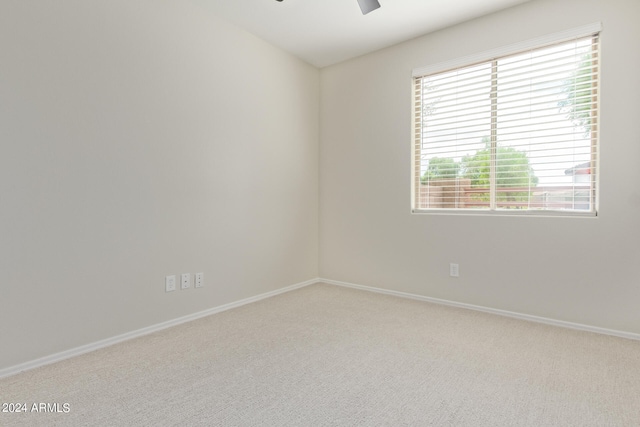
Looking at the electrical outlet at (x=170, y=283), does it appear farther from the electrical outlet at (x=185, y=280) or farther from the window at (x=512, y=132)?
the window at (x=512, y=132)

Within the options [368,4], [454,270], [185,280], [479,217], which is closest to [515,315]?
[454,270]

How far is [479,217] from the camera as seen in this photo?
289 cm

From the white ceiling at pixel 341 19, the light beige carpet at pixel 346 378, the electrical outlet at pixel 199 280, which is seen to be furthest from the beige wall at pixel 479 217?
the electrical outlet at pixel 199 280

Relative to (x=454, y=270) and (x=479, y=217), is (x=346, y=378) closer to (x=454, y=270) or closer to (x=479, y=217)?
(x=454, y=270)

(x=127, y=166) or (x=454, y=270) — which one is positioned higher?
(x=127, y=166)

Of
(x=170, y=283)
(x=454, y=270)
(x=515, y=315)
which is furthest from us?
(x=454, y=270)

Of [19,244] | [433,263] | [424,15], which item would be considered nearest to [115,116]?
[19,244]

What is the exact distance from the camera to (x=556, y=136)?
2.55 meters

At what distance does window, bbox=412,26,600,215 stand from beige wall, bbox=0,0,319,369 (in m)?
1.57

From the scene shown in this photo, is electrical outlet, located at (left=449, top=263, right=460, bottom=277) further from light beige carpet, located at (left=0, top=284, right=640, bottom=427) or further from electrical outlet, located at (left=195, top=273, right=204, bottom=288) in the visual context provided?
electrical outlet, located at (left=195, top=273, right=204, bottom=288)

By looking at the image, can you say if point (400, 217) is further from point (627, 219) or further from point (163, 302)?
point (163, 302)

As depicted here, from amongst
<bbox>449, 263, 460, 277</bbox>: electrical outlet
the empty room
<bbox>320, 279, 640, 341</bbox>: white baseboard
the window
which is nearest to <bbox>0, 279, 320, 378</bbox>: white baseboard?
the empty room

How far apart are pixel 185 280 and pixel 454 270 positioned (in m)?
2.35

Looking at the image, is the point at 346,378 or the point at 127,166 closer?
the point at 346,378
